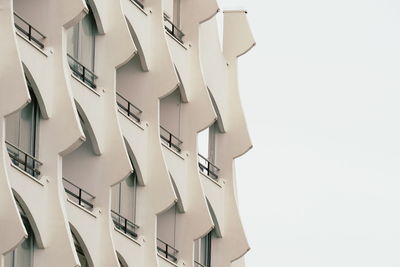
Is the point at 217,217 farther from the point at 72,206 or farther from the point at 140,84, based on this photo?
the point at 72,206

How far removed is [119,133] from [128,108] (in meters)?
3.53

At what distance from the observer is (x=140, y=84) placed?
82125 mm

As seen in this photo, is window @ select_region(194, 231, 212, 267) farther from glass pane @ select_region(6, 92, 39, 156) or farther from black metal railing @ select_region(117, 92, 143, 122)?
glass pane @ select_region(6, 92, 39, 156)

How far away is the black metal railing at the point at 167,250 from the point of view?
83.9 m

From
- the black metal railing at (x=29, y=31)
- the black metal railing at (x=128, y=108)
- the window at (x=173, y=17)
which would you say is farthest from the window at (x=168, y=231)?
the black metal railing at (x=29, y=31)

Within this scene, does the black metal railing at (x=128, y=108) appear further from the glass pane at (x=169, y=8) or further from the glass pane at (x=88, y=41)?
the glass pane at (x=169, y=8)

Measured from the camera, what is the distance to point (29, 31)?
7350cm

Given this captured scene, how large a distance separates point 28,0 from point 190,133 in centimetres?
1285

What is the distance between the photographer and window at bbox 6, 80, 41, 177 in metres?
72.4

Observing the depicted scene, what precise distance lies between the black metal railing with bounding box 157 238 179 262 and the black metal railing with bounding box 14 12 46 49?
473 inches

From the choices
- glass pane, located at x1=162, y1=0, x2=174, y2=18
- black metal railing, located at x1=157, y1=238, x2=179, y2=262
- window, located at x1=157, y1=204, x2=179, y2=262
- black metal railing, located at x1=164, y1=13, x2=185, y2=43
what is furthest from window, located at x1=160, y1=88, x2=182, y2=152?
black metal railing, located at x1=157, y1=238, x2=179, y2=262

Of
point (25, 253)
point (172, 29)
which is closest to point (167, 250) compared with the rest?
point (172, 29)

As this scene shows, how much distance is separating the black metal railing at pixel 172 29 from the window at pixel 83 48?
6678 mm

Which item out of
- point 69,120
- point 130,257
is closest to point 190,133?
point 130,257
